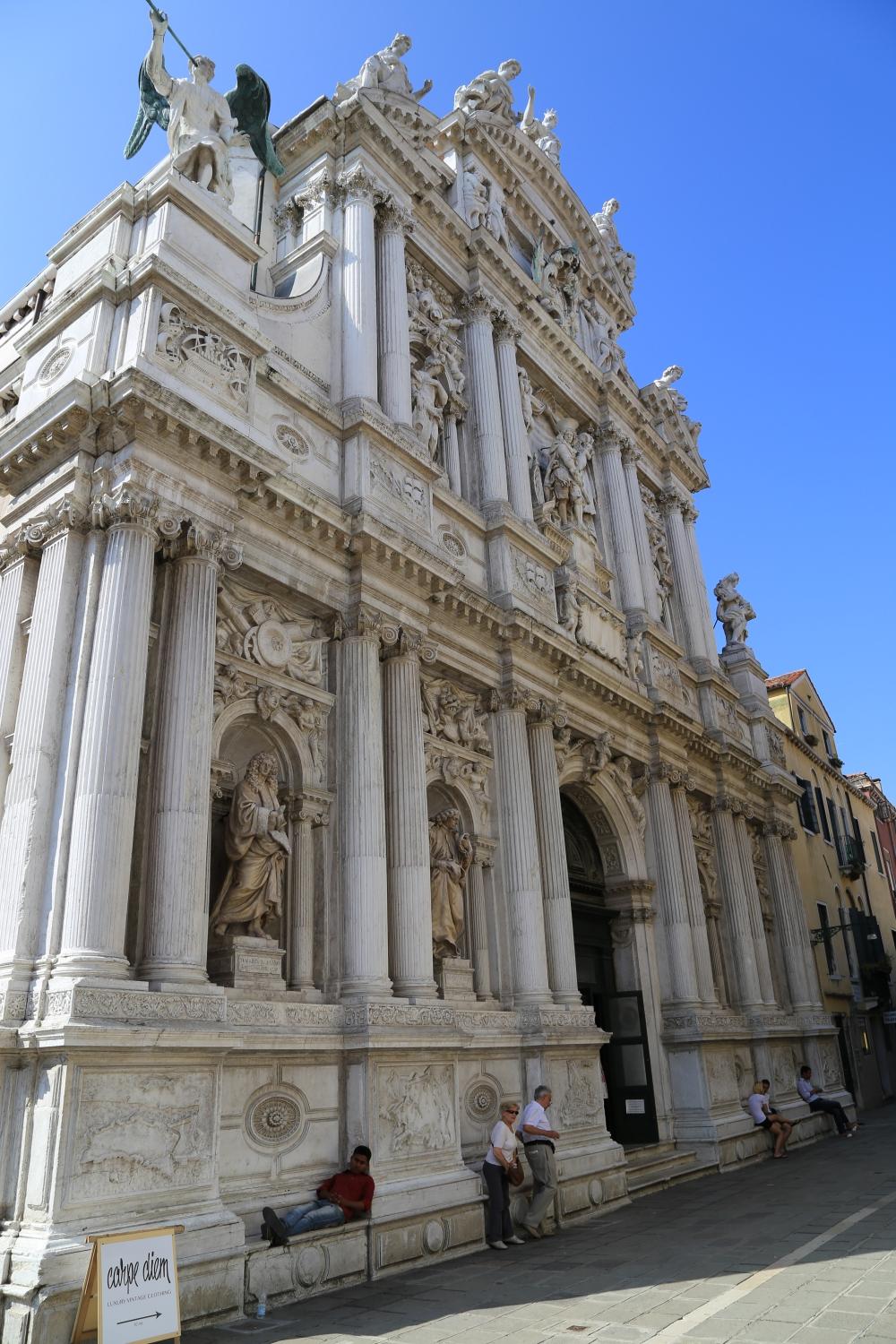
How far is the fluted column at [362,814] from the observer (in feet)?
37.1

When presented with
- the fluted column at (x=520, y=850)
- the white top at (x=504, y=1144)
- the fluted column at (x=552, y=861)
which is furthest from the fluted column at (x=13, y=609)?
the fluted column at (x=552, y=861)

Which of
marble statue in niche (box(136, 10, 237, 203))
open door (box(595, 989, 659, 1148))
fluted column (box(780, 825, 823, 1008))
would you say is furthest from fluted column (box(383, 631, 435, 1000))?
fluted column (box(780, 825, 823, 1008))

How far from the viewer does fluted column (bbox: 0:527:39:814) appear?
33.4ft

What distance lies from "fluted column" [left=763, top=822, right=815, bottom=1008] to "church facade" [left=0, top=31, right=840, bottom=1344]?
2.43m

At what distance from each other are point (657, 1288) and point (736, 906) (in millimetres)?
14612

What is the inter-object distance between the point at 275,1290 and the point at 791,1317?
13.9 feet

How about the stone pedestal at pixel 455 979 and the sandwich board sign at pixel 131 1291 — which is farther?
the stone pedestal at pixel 455 979

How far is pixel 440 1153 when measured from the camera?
11.2 m

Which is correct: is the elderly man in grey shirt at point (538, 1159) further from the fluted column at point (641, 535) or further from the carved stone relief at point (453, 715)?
the fluted column at point (641, 535)

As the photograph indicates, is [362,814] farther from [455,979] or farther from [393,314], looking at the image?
[393,314]

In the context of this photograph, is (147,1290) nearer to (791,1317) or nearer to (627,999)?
(791,1317)

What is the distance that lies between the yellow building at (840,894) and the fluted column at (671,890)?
1014cm

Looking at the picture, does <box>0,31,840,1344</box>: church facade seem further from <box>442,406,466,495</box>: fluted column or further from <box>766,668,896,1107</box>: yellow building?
<box>766,668,896,1107</box>: yellow building

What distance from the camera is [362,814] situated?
11.9 meters
